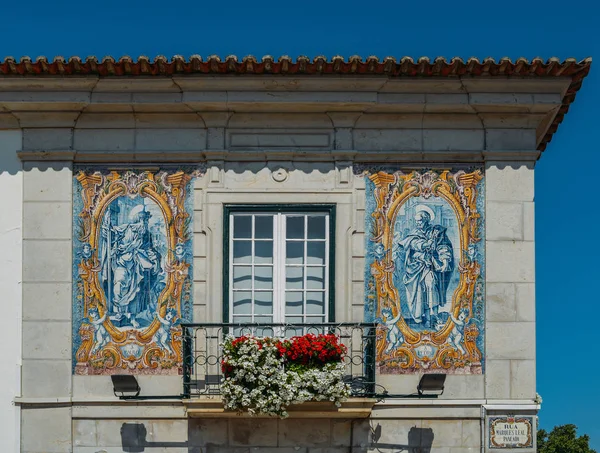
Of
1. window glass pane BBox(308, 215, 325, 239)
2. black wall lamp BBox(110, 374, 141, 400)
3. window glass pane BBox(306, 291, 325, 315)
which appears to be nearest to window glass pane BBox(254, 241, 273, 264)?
window glass pane BBox(308, 215, 325, 239)

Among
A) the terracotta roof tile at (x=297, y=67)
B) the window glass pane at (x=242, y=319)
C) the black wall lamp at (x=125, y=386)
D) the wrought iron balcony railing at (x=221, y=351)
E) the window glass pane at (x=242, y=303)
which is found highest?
the terracotta roof tile at (x=297, y=67)

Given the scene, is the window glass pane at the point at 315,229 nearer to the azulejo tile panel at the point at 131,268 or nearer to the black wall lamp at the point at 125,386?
the azulejo tile panel at the point at 131,268

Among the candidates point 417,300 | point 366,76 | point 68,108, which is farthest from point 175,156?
point 417,300

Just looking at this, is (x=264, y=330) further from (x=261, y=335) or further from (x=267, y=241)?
(x=267, y=241)

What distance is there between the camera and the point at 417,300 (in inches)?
468

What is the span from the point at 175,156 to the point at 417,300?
3.25 meters

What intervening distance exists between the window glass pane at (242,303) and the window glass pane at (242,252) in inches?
14.6

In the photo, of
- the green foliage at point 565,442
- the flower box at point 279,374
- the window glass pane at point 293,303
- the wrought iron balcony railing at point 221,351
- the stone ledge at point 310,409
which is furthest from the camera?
the green foliage at point 565,442

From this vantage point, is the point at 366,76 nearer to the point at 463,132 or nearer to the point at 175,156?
the point at 463,132

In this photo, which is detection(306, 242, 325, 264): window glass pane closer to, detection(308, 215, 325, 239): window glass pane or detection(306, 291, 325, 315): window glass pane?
detection(308, 215, 325, 239): window glass pane

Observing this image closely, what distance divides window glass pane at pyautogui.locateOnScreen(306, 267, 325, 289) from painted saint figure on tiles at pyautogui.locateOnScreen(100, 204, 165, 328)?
1672 millimetres

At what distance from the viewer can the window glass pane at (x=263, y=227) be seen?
1200cm

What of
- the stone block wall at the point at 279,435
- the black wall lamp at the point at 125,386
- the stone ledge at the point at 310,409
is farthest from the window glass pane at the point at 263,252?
the black wall lamp at the point at 125,386

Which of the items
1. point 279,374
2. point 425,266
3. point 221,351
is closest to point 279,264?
point 221,351
